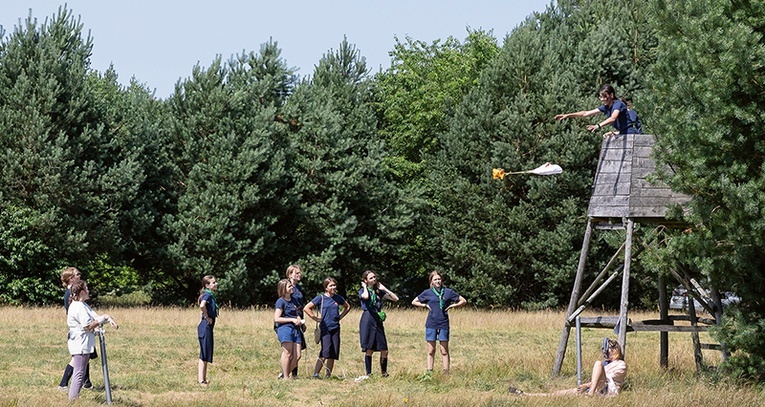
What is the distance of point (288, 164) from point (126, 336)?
787 inches

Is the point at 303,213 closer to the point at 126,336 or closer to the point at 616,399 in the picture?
the point at 126,336

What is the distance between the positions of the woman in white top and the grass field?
36cm

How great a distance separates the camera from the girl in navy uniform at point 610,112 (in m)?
16.6

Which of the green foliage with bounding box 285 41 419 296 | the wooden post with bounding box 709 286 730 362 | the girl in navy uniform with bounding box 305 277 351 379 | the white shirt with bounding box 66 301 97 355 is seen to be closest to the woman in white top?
the white shirt with bounding box 66 301 97 355

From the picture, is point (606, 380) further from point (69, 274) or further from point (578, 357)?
point (69, 274)

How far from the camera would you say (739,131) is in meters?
14.9

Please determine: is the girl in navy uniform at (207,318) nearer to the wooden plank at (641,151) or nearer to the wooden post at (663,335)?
the wooden plank at (641,151)

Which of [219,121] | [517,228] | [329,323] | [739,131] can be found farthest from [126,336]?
[517,228]

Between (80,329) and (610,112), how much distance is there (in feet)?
28.9

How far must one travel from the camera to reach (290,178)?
42.7m

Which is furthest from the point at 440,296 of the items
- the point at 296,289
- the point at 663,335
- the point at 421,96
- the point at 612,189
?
the point at 421,96

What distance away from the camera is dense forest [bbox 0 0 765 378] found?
35469 mm

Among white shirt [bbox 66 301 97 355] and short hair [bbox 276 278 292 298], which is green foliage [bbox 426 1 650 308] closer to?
short hair [bbox 276 278 292 298]

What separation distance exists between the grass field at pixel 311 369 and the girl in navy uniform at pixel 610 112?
3.95 meters
